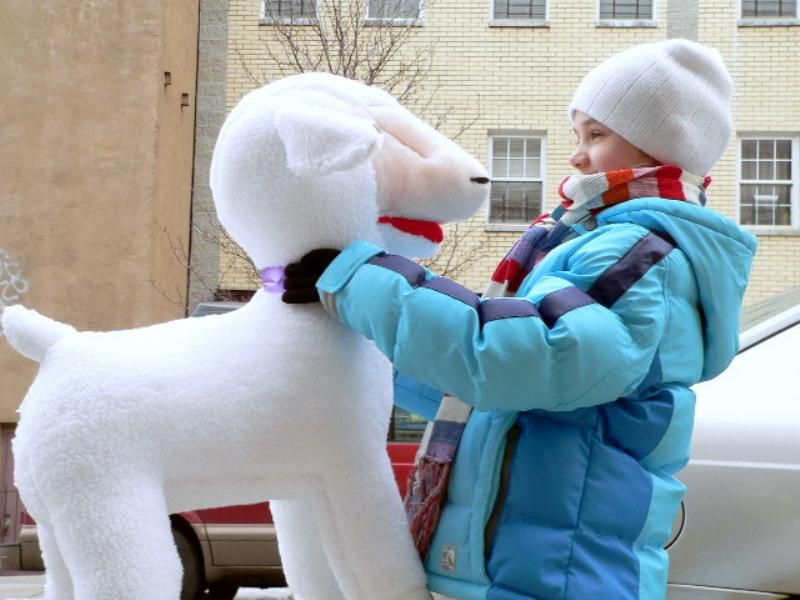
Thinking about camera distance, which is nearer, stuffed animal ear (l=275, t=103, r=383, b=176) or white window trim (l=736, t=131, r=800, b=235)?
stuffed animal ear (l=275, t=103, r=383, b=176)

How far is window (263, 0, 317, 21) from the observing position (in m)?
14.0

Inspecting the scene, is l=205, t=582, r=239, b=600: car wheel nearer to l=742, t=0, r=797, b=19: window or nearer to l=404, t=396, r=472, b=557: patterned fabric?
l=404, t=396, r=472, b=557: patterned fabric

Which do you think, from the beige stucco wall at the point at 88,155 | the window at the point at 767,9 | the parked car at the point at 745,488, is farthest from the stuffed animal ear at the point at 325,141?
the window at the point at 767,9

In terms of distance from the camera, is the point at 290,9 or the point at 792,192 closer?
the point at 290,9

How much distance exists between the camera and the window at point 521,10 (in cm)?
1502

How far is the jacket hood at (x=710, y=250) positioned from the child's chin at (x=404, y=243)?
0.95 feet

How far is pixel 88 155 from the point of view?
44.8ft

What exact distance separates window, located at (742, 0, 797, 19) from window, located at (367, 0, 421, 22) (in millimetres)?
4254

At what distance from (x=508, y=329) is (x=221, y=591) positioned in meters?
6.37

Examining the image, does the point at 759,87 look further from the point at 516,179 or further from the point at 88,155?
the point at 88,155

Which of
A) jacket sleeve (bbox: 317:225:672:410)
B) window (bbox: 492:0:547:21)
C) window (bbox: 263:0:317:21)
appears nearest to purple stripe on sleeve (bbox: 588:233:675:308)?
jacket sleeve (bbox: 317:225:672:410)

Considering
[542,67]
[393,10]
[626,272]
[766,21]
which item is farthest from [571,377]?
[766,21]

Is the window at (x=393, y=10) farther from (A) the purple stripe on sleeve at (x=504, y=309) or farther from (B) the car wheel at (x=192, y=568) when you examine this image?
(A) the purple stripe on sleeve at (x=504, y=309)

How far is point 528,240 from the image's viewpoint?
76.6 inches
